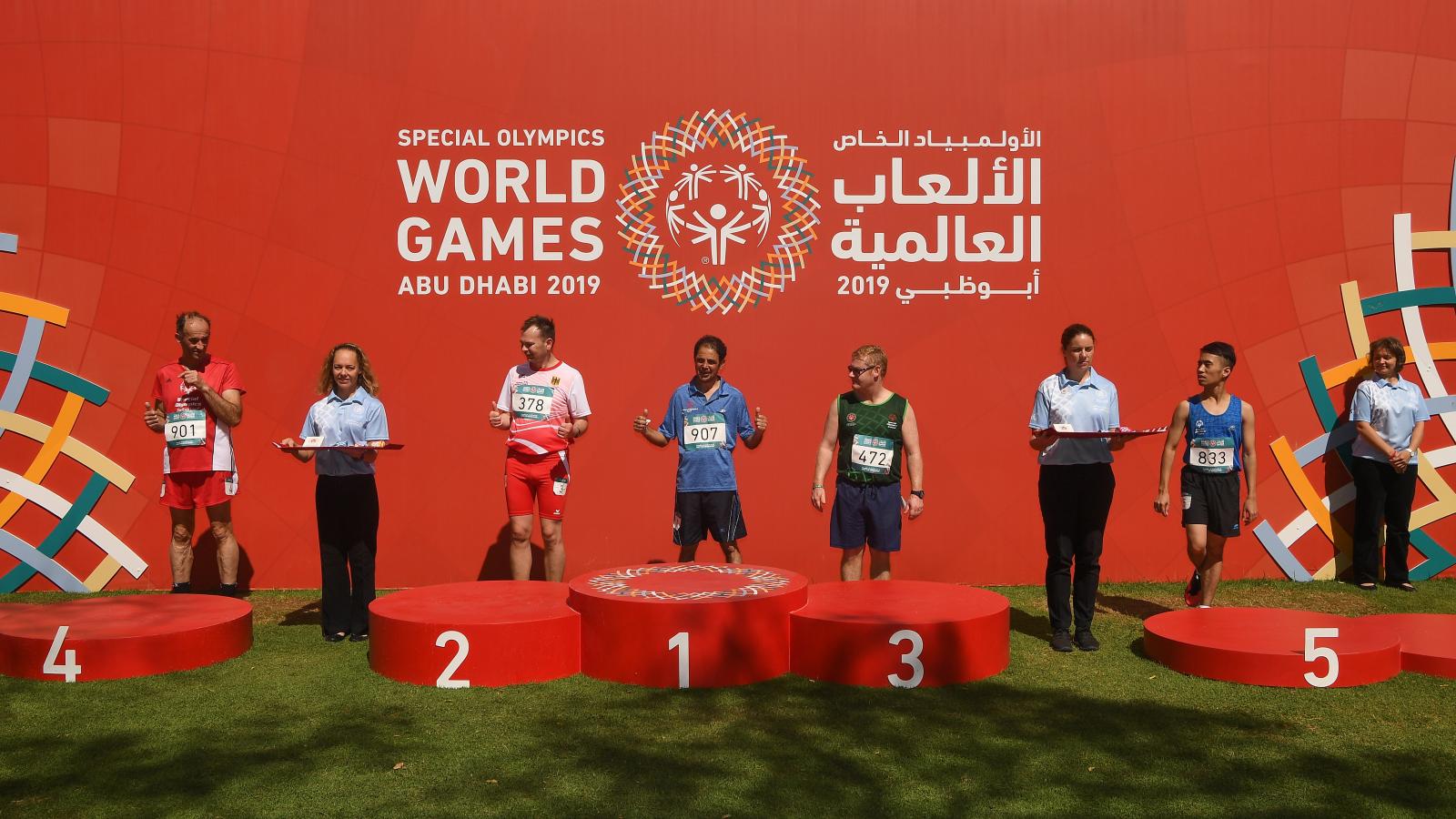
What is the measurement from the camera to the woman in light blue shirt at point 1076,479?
5.27m

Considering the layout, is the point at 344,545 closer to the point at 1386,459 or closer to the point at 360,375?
the point at 360,375

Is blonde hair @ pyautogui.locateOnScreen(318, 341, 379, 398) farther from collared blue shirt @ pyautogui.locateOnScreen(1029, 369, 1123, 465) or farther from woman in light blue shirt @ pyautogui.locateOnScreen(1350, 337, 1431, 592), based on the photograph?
woman in light blue shirt @ pyautogui.locateOnScreen(1350, 337, 1431, 592)

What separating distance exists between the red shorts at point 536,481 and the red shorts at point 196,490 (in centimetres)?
168

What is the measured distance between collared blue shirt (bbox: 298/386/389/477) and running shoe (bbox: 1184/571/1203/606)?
4.45m

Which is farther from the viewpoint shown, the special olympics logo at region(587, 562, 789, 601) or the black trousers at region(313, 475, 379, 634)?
the black trousers at region(313, 475, 379, 634)

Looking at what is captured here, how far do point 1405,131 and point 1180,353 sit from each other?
202cm

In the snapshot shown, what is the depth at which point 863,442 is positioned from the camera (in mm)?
5652

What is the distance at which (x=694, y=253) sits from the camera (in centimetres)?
715

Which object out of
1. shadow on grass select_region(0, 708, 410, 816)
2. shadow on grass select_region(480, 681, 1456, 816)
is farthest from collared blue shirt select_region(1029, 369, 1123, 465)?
shadow on grass select_region(0, 708, 410, 816)

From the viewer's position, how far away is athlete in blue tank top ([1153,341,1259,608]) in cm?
602

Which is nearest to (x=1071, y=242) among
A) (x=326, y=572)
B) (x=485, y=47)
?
(x=485, y=47)

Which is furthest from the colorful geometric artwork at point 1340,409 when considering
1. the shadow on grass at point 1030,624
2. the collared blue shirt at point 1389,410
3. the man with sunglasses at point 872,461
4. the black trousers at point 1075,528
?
the man with sunglasses at point 872,461

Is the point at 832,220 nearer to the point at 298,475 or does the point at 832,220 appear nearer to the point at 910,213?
the point at 910,213

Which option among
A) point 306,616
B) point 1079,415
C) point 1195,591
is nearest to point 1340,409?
point 1195,591
